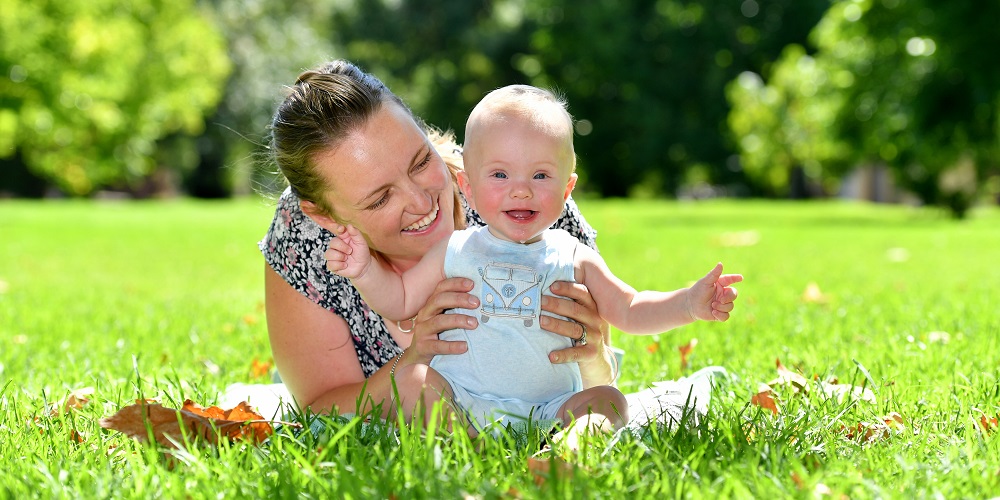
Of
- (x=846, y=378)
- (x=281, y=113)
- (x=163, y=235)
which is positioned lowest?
(x=163, y=235)

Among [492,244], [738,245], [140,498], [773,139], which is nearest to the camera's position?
[140,498]

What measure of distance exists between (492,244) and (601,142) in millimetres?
35239

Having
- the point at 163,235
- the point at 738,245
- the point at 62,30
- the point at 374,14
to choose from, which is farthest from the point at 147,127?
the point at 374,14

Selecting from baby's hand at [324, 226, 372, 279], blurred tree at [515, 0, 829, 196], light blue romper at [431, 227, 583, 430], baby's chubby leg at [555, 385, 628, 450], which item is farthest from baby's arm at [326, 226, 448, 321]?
blurred tree at [515, 0, 829, 196]

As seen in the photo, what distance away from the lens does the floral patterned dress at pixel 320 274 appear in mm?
3184

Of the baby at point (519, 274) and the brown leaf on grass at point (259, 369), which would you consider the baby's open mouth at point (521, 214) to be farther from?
the brown leaf on grass at point (259, 369)

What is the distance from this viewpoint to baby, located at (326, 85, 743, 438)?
252 centimetres

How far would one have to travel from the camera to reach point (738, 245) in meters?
11.6

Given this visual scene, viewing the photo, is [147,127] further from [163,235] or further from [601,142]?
[601,142]

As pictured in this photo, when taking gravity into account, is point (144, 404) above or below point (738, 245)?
above

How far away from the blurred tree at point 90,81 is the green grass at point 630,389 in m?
8.09

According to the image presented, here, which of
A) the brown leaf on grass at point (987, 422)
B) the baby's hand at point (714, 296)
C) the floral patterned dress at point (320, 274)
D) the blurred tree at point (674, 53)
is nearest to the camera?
the baby's hand at point (714, 296)

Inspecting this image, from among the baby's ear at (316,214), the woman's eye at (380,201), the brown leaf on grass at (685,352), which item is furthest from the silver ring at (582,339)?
the brown leaf on grass at (685,352)

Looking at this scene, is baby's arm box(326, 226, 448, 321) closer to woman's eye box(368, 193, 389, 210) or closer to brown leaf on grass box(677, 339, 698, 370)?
woman's eye box(368, 193, 389, 210)
